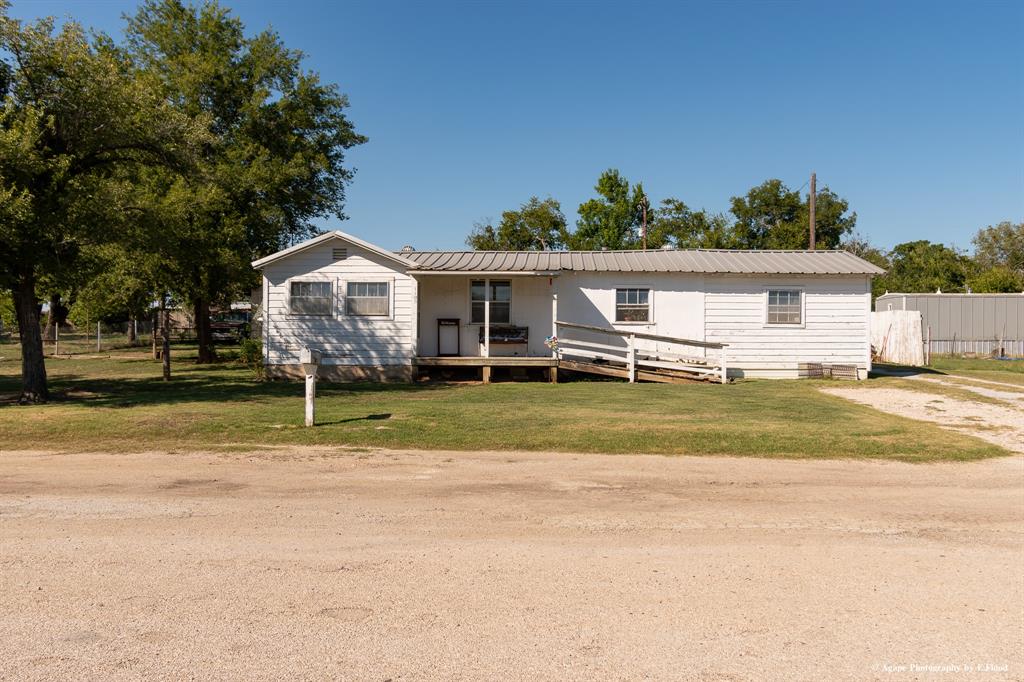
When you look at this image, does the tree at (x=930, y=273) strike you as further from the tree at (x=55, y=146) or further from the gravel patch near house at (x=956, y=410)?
the tree at (x=55, y=146)

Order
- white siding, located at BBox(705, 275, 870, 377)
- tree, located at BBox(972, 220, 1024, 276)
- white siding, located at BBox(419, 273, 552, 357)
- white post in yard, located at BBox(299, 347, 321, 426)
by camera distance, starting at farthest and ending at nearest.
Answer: tree, located at BBox(972, 220, 1024, 276) → white siding, located at BBox(705, 275, 870, 377) → white siding, located at BBox(419, 273, 552, 357) → white post in yard, located at BBox(299, 347, 321, 426)

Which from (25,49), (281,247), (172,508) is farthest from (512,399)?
(281,247)

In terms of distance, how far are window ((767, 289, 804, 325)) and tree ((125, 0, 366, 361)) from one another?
1800cm

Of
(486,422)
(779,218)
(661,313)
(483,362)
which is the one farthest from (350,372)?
(779,218)

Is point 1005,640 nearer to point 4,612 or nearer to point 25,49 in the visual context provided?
point 4,612

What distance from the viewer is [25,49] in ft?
42.0

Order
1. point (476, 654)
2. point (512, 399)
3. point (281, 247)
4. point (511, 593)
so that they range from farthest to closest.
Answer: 1. point (281, 247)
2. point (512, 399)
3. point (511, 593)
4. point (476, 654)

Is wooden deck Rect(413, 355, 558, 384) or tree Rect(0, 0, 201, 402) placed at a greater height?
tree Rect(0, 0, 201, 402)

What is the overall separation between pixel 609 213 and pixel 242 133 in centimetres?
2447

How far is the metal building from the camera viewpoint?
1169 inches

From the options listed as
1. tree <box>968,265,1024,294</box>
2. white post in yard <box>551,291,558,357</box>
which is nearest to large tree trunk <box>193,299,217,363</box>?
white post in yard <box>551,291,558,357</box>

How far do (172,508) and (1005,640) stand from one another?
6372mm

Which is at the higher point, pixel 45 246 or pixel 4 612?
pixel 45 246

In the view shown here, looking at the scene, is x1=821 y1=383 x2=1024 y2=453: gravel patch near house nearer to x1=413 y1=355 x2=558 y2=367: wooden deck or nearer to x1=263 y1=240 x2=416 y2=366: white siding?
x1=413 y1=355 x2=558 y2=367: wooden deck
